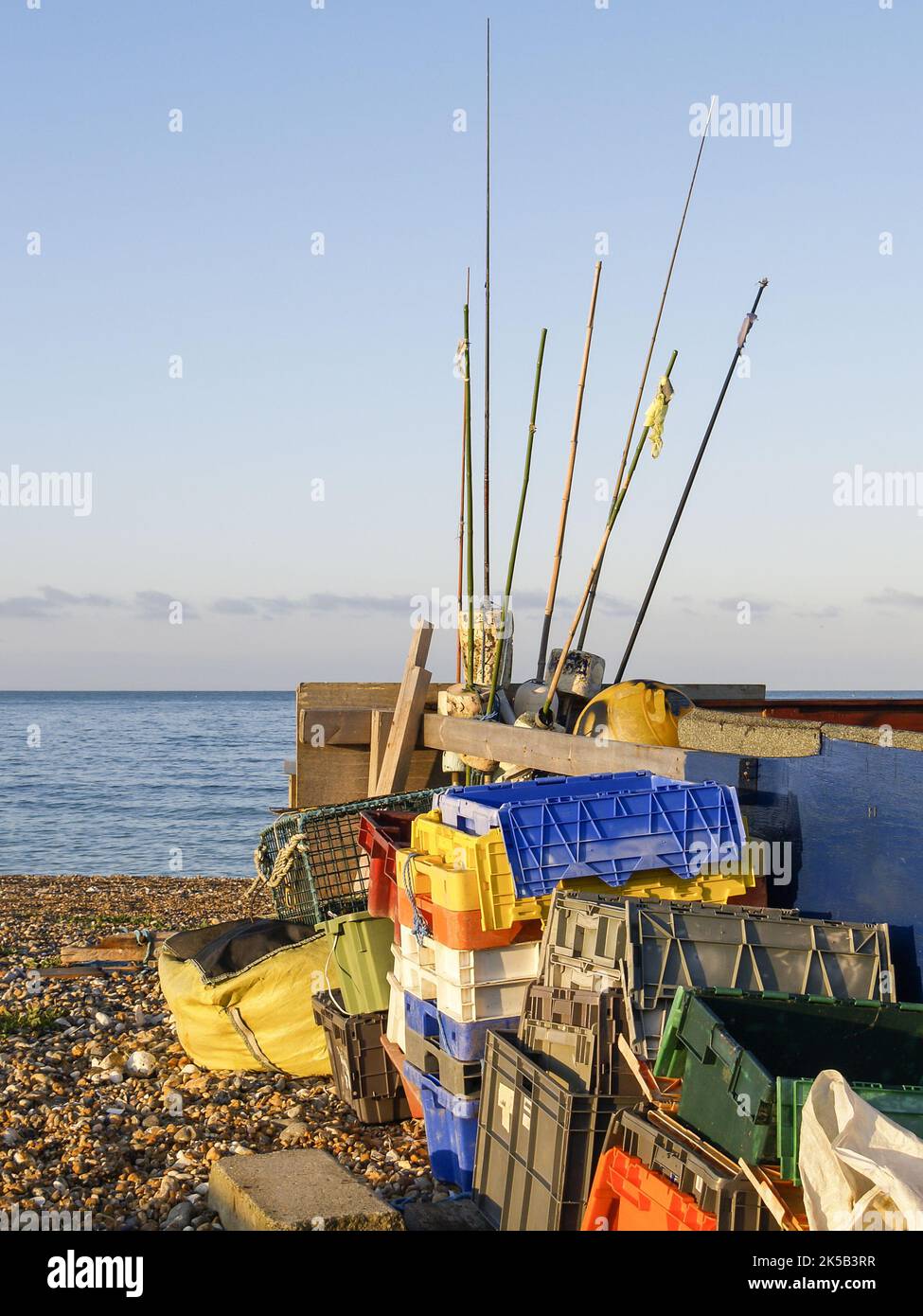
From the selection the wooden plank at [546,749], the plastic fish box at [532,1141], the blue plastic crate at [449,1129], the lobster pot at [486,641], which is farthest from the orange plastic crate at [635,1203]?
the lobster pot at [486,641]

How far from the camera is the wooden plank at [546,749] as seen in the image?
20.8ft

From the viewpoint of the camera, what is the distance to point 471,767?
9.13 m

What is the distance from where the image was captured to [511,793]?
→ 236 inches

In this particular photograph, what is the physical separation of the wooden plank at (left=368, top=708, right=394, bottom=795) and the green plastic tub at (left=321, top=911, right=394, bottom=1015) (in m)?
2.89

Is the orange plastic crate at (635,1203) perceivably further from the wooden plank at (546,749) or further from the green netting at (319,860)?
the green netting at (319,860)

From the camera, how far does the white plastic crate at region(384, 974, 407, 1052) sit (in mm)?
6011

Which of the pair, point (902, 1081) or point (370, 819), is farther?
point (370, 819)

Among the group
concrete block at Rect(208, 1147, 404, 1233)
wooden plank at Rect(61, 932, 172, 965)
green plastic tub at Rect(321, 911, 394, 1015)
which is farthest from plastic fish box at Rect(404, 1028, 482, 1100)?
wooden plank at Rect(61, 932, 172, 965)

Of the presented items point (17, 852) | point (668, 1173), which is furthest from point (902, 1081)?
point (17, 852)

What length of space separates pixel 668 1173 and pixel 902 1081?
3.11 ft

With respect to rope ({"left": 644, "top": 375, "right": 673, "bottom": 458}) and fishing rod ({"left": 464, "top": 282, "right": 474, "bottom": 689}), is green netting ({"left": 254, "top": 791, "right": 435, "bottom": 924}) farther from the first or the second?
rope ({"left": 644, "top": 375, "right": 673, "bottom": 458})

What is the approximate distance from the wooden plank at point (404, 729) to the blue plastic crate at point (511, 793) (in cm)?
293
